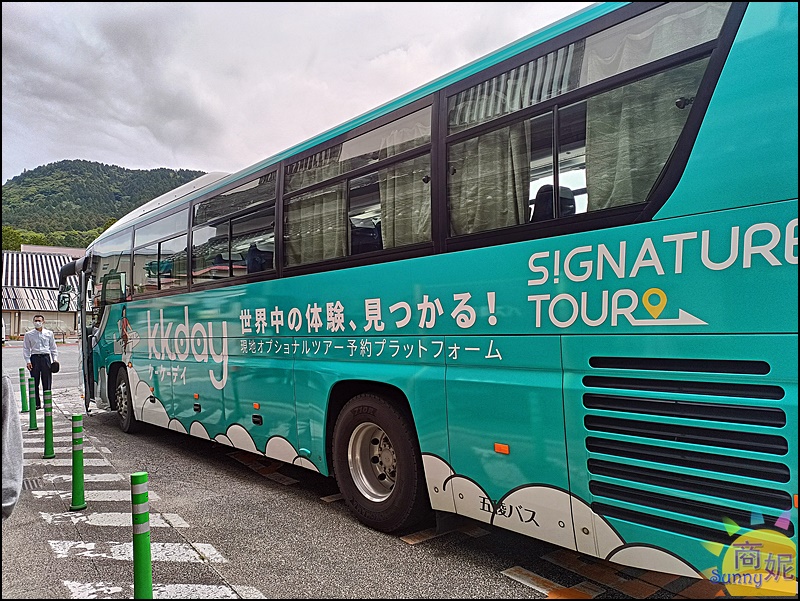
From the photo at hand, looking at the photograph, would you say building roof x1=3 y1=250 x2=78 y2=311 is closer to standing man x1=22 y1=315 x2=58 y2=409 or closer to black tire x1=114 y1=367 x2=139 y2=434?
standing man x1=22 y1=315 x2=58 y2=409

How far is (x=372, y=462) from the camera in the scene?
16.7 feet

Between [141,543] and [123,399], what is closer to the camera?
[141,543]

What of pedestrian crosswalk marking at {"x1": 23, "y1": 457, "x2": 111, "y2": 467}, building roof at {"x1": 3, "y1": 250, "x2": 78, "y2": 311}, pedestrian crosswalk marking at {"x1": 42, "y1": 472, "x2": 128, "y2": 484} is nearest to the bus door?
pedestrian crosswalk marking at {"x1": 42, "y1": 472, "x2": 128, "y2": 484}

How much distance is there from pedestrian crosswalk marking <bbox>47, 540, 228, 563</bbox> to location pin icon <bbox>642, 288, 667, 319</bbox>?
3.39 m

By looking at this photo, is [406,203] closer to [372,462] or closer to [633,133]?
[633,133]

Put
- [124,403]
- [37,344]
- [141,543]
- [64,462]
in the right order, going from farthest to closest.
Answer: [37,344] < [124,403] < [64,462] < [141,543]

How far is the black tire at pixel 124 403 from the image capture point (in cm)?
958

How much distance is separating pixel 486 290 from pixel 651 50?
1.68 m

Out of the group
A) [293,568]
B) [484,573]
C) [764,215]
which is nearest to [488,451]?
[484,573]

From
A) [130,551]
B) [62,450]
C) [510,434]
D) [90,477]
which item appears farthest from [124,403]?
[510,434]

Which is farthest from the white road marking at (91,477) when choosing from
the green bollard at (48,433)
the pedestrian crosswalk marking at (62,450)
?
the pedestrian crosswalk marking at (62,450)

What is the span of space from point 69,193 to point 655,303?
5.70m

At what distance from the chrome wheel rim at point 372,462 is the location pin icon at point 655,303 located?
2.49 metres

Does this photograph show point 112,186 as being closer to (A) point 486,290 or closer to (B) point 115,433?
(A) point 486,290
